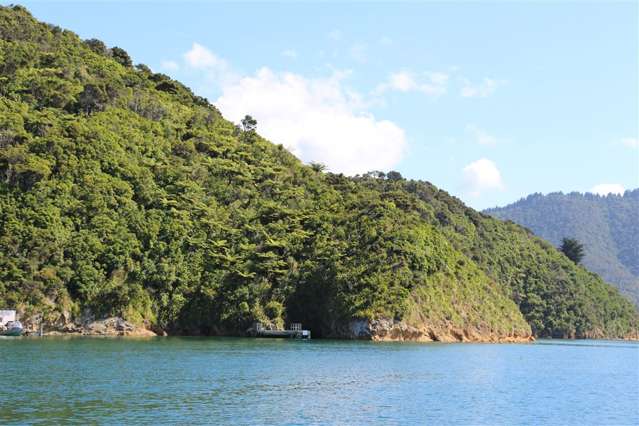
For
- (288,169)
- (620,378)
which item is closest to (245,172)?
(288,169)

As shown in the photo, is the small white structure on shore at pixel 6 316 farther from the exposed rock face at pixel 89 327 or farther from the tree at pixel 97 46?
the tree at pixel 97 46

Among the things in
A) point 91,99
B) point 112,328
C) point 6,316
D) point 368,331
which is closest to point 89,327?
point 112,328

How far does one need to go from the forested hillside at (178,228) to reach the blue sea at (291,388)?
24.8m

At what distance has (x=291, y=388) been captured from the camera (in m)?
47.2

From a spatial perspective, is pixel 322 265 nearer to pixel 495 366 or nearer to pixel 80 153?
pixel 80 153

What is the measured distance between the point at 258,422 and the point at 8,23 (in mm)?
133120

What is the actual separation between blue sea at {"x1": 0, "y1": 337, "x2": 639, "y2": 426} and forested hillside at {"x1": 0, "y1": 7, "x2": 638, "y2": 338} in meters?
24.8

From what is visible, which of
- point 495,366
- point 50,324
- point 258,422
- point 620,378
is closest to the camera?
point 258,422

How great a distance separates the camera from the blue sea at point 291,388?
36844mm

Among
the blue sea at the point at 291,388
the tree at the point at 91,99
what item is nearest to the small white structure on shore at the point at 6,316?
the blue sea at the point at 291,388

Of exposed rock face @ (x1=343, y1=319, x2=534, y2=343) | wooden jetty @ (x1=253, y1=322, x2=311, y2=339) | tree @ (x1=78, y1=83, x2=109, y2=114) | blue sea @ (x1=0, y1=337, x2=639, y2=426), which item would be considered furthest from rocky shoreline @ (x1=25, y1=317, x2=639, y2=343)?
tree @ (x1=78, y1=83, x2=109, y2=114)

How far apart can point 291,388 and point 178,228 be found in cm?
6615

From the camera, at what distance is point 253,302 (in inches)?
4264

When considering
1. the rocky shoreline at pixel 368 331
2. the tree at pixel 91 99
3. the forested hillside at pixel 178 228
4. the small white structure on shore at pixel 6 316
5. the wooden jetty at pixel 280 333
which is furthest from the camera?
the tree at pixel 91 99
